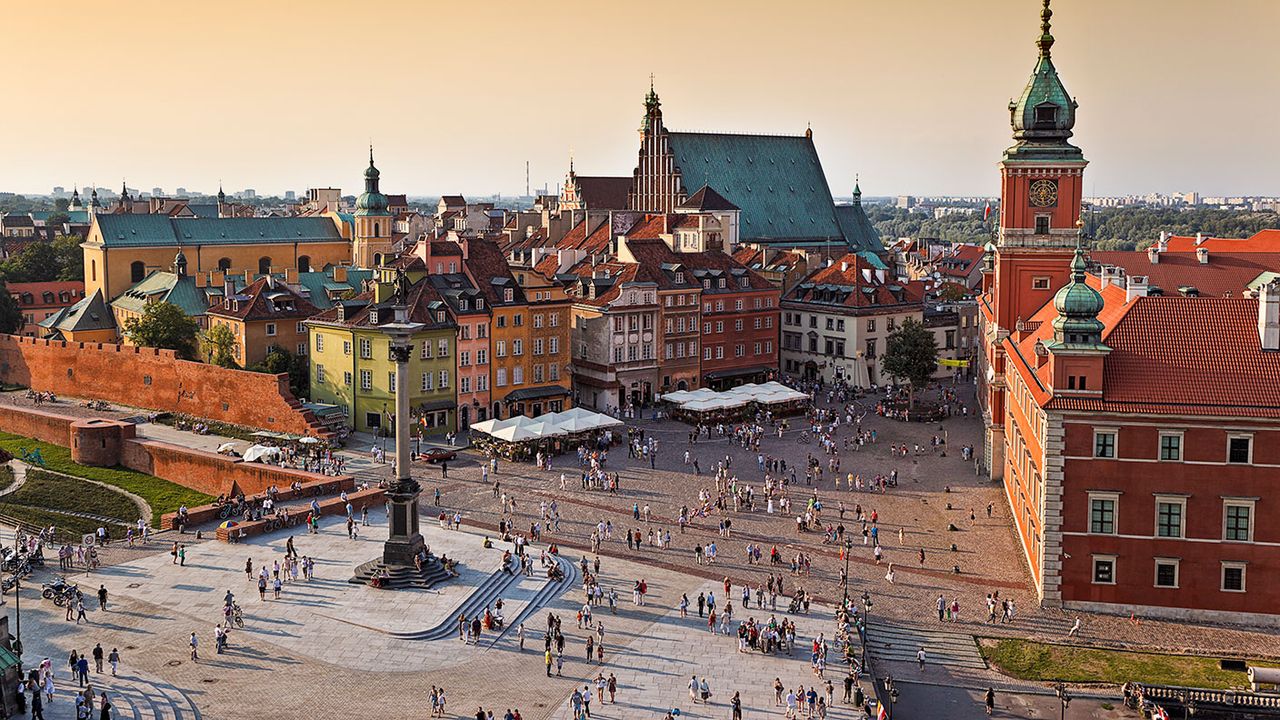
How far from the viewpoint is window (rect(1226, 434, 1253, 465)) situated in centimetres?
4281

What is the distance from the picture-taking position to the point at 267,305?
8331 cm

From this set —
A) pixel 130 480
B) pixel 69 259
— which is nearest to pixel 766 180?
pixel 69 259

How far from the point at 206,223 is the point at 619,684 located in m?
85.9

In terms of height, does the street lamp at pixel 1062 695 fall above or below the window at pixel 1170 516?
below

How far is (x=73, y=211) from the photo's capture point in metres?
191

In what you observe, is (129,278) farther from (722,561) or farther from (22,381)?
(722,561)

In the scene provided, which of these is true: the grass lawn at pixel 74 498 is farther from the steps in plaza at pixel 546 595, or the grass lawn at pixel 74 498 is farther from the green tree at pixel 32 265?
the green tree at pixel 32 265

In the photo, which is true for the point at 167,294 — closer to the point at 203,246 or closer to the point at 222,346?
the point at 222,346

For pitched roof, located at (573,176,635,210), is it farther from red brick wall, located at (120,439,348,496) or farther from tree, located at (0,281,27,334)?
red brick wall, located at (120,439,348,496)

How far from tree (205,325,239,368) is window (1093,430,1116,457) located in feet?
180

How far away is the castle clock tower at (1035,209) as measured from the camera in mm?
64938

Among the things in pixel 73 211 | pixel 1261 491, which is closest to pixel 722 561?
pixel 1261 491

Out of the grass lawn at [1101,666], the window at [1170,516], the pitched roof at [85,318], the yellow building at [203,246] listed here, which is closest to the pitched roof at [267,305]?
the pitched roof at [85,318]

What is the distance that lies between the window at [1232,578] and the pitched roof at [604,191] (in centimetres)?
9139
